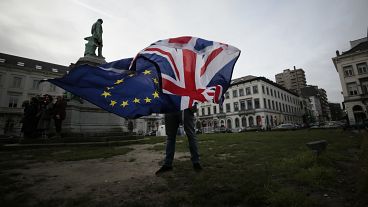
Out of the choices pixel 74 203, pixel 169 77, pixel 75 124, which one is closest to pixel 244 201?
pixel 74 203

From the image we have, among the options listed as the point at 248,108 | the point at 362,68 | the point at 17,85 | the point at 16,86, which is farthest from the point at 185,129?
the point at 17,85

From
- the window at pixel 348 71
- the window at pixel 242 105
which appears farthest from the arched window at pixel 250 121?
the window at pixel 348 71

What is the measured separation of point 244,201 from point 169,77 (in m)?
2.12

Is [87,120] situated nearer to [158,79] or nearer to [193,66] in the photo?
[158,79]

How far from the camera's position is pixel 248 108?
→ 50.5 metres

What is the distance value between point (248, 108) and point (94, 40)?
4463cm

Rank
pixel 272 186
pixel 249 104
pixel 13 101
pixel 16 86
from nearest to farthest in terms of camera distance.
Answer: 1. pixel 272 186
2. pixel 13 101
3. pixel 16 86
4. pixel 249 104

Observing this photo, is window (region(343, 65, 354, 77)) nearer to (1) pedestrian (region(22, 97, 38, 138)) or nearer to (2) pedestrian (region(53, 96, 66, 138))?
(2) pedestrian (region(53, 96, 66, 138))

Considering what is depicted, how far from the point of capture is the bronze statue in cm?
1232

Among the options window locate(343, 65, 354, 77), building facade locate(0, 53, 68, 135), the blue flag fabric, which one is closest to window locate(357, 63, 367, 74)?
window locate(343, 65, 354, 77)

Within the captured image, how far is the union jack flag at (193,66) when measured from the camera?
324 cm

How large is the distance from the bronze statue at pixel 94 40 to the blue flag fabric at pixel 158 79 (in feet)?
32.4

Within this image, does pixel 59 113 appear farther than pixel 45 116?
No

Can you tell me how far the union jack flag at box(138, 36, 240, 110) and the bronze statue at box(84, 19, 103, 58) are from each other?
33.9 ft
